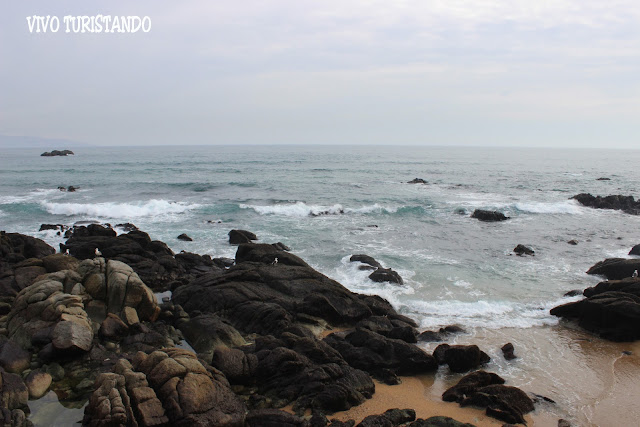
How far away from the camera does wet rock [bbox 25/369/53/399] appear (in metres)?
8.88

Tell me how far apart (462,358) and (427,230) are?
18760 mm

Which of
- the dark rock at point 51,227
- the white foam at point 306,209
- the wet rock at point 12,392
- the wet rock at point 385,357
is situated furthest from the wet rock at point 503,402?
the dark rock at point 51,227

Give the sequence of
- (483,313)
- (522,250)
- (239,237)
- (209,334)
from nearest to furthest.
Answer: (209,334) → (483,313) → (522,250) → (239,237)

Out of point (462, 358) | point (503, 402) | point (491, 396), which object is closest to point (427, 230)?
point (462, 358)

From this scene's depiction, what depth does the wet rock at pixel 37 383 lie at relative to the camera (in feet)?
29.1

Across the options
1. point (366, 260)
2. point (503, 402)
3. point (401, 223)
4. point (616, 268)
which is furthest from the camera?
point (401, 223)

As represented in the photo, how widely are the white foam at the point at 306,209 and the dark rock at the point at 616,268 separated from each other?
1810 cm

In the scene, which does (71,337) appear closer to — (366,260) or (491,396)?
(491,396)

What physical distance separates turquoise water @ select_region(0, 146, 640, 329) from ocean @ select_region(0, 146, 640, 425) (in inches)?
3.7

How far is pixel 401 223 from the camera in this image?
31.4 meters

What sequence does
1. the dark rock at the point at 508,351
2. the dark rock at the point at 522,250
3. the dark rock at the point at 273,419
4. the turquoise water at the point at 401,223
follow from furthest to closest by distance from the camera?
the dark rock at the point at 522,250 < the turquoise water at the point at 401,223 < the dark rock at the point at 508,351 < the dark rock at the point at 273,419

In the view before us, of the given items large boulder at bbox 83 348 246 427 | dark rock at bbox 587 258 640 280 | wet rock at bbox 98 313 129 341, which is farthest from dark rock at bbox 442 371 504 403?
dark rock at bbox 587 258 640 280

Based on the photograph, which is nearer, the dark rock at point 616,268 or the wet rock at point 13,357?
the wet rock at point 13,357

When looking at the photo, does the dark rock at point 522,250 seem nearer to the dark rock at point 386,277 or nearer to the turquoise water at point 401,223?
the turquoise water at point 401,223
